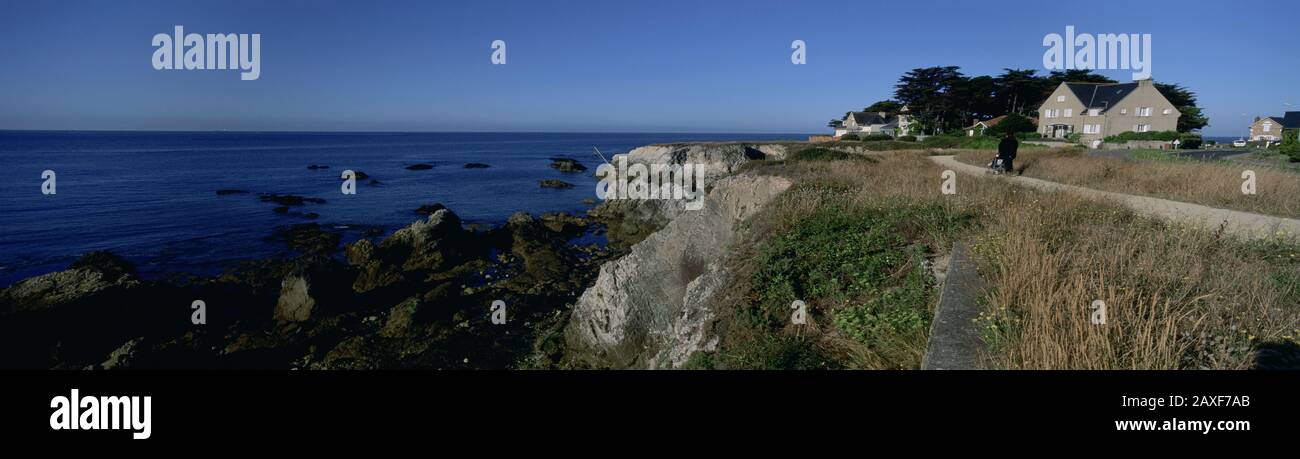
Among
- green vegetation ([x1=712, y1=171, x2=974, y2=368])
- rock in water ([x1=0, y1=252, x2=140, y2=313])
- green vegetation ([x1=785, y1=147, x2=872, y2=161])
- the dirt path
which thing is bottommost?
rock in water ([x1=0, y1=252, x2=140, y2=313])

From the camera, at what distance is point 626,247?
978 inches

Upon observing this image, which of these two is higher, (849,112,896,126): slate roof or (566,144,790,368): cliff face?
Answer: (849,112,896,126): slate roof

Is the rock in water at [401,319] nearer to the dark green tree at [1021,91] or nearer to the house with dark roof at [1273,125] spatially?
the dark green tree at [1021,91]

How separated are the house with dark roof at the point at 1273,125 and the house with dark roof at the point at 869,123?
4277 centimetres

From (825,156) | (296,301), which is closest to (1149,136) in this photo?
(825,156)

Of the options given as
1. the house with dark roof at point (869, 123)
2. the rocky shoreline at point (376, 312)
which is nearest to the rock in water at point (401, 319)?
the rocky shoreline at point (376, 312)

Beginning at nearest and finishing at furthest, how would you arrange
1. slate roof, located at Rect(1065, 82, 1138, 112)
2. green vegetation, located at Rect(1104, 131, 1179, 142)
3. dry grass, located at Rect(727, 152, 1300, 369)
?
dry grass, located at Rect(727, 152, 1300, 369)
green vegetation, located at Rect(1104, 131, 1179, 142)
slate roof, located at Rect(1065, 82, 1138, 112)

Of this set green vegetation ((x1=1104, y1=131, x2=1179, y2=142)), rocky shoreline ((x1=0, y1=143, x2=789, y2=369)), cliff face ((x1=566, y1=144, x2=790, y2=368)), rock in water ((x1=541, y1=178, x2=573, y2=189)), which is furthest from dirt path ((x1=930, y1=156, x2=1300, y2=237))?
green vegetation ((x1=1104, y1=131, x2=1179, y2=142))

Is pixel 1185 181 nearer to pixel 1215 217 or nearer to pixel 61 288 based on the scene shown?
pixel 1215 217

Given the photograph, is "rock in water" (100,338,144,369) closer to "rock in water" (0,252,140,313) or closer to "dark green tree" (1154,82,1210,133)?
"rock in water" (0,252,140,313)

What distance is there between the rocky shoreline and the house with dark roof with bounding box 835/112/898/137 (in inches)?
3102

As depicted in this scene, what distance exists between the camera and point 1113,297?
4.20 m

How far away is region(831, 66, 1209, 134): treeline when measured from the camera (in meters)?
64.9

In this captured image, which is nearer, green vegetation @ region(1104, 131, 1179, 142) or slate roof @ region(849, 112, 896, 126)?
green vegetation @ region(1104, 131, 1179, 142)
